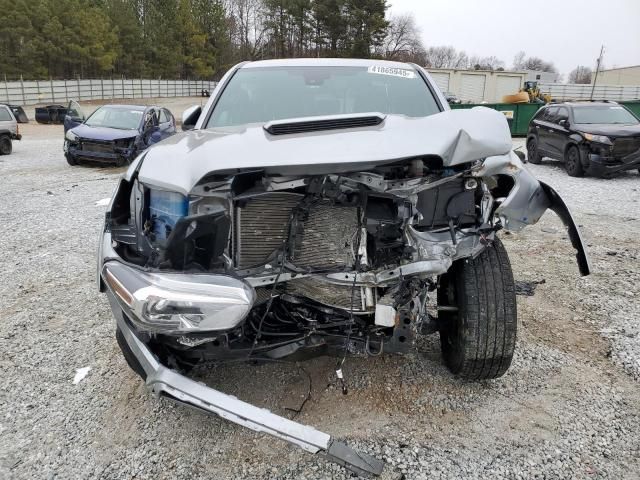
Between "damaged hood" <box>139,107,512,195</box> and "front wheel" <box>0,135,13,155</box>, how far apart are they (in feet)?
47.4

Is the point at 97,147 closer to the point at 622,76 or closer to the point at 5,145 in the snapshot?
the point at 5,145

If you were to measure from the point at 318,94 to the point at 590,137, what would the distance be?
8.28 meters

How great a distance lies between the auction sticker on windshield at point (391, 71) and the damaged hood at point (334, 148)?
1.46 m

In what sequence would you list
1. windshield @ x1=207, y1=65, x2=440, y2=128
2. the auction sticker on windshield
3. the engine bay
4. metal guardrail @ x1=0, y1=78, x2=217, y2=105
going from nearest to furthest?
the engine bay
windshield @ x1=207, y1=65, x2=440, y2=128
the auction sticker on windshield
metal guardrail @ x1=0, y1=78, x2=217, y2=105

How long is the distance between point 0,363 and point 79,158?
31.0 ft

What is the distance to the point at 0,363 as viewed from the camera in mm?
3059

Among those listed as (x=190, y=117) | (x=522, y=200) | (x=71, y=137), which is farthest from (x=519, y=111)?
(x=522, y=200)

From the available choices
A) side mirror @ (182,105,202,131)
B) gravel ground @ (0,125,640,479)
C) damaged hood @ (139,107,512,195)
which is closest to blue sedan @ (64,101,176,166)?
gravel ground @ (0,125,640,479)

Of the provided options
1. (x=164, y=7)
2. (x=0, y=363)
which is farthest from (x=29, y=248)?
(x=164, y=7)

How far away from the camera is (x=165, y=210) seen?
2.37 metres

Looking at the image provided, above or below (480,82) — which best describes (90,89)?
below

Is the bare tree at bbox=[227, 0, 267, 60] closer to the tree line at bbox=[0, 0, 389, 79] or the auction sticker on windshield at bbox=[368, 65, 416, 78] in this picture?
the tree line at bbox=[0, 0, 389, 79]

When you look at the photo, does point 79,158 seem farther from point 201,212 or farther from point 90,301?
point 201,212

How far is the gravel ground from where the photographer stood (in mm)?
2213
